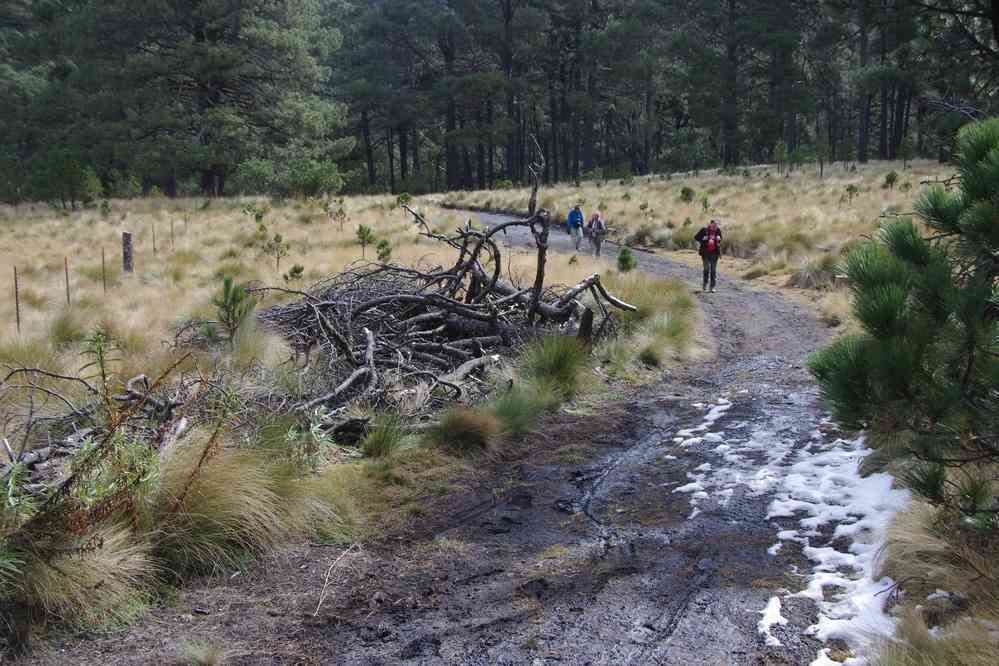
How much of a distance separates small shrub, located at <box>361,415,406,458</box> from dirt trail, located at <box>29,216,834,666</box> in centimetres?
83

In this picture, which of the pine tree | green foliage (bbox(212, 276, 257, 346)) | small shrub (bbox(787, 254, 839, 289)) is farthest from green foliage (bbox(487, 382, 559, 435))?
small shrub (bbox(787, 254, 839, 289))

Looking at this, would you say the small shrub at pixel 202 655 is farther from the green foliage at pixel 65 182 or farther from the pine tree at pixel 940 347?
the green foliage at pixel 65 182

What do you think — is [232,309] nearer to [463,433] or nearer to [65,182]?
[463,433]

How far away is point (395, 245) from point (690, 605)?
47.8 feet

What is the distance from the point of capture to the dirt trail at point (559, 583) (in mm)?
3682

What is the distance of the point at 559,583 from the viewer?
171 inches

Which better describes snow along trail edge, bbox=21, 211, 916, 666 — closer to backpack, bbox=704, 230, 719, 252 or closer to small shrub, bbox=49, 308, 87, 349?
small shrub, bbox=49, 308, 87, 349

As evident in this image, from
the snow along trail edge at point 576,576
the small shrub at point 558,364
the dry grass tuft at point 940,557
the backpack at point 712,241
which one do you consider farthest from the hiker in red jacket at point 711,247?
the dry grass tuft at point 940,557

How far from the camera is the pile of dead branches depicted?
740cm

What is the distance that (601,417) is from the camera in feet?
25.6

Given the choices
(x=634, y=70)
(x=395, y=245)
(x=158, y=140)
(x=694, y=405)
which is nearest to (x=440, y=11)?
(x=634, y=70)

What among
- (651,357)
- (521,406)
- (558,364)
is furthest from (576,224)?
(521,406)

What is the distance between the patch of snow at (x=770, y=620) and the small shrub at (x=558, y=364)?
13.9 feet

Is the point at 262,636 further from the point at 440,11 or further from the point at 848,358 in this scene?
the point at 440,11
